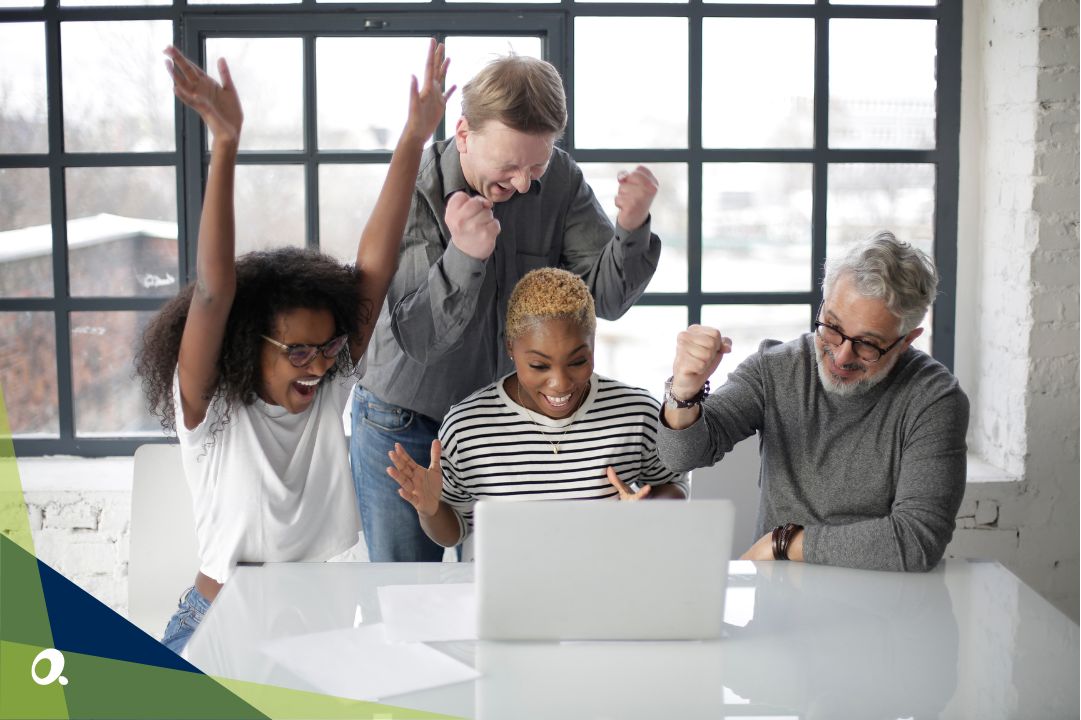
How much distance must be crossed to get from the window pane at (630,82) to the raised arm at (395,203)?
1211 millimetres

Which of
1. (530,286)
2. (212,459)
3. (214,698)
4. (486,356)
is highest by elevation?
(530,286)

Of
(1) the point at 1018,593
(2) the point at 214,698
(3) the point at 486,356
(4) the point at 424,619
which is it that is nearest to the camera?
(2) the point at 214,698

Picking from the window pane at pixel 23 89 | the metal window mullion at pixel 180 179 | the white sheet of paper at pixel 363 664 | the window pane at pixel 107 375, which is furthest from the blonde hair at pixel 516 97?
the window pane at pixel 23 89

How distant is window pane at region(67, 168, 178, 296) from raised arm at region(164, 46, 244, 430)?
4.84ft

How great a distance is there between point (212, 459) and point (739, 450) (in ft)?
3.72

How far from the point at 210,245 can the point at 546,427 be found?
2.20 feet

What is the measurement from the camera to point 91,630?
2.17 metres

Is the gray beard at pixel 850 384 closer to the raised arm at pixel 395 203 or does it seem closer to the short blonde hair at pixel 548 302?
the short blonde hair at pixel 548 302

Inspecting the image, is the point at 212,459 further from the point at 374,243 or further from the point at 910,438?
the point at 910,438

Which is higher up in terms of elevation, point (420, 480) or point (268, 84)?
point (268, 84)

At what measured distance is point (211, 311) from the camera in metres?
1.77

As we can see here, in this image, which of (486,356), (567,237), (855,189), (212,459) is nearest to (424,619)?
(212,459)

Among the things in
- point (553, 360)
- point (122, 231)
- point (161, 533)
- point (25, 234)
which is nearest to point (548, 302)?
point (553, 360)

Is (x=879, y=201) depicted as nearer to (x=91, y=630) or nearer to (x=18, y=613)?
(x=91, y=630)
